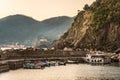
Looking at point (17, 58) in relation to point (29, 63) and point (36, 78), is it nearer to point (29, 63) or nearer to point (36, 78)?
point (29, 63)

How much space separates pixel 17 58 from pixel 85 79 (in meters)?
71.9

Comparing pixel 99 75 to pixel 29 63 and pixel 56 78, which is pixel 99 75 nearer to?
pixel 56 78

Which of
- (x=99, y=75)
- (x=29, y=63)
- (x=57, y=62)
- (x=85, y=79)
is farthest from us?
(x=57, y=62)

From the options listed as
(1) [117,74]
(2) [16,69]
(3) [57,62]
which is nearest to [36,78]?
(1) [117,74]

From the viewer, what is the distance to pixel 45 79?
431 feet

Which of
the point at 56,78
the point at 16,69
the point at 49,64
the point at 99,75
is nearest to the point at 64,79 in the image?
the point at 56,78

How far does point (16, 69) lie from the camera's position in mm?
168500

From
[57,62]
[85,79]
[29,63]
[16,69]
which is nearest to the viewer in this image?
[85,79]

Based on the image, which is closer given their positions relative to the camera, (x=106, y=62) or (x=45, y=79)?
(x=45, y=79)

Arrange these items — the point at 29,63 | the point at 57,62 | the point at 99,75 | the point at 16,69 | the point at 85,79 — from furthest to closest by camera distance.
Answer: the point at 57,62, the point at 29,63, the point at 16,69, the point at 99,75, the point at 85,79

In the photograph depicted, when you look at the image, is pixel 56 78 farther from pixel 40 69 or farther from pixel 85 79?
pixel 40 69

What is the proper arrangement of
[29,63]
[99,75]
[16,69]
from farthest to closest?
[29,63] < [16,69] < [99,75]

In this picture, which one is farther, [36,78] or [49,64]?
[49,64]

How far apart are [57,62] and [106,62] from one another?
17630 millimetres
